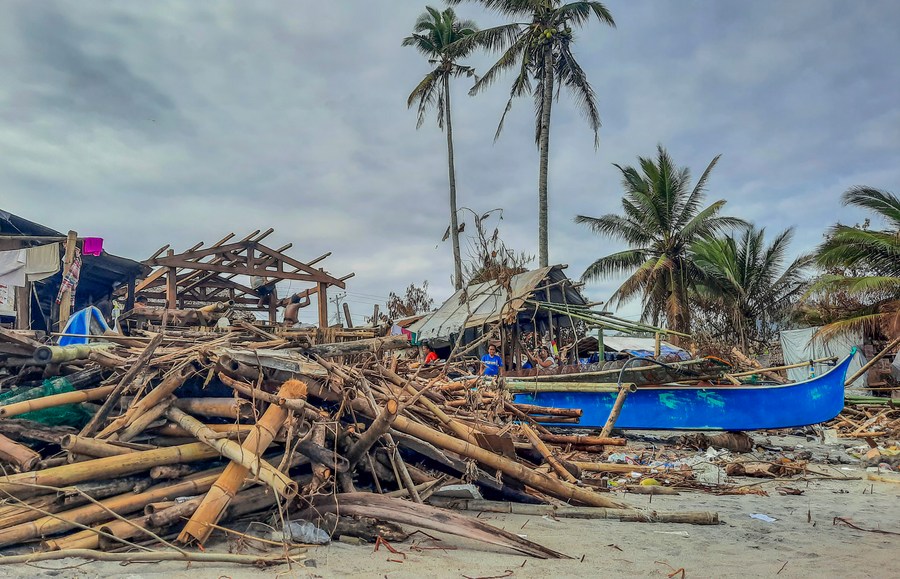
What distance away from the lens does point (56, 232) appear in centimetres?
1224

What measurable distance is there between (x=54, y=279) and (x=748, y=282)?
81.7ft

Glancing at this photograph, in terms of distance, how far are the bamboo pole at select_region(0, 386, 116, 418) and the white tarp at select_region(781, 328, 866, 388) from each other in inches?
767

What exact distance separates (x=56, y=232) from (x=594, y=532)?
485 inches

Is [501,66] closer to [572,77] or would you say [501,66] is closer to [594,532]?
[572,77]

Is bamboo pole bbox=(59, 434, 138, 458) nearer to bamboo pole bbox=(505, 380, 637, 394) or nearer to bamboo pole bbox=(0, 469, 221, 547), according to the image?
bamboo pole bbox=(0, 469, 221, 547)

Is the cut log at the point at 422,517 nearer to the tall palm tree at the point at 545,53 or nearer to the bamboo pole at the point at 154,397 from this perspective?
the bamboo pole at the point at 154,397

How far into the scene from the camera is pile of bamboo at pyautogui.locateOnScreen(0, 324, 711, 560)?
3.77 m

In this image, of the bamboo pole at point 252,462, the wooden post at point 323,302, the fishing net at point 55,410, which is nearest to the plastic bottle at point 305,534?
the bamboo pole at point 252,462

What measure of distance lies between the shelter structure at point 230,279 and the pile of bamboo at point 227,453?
6970 mm

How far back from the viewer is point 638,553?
13.8 feet

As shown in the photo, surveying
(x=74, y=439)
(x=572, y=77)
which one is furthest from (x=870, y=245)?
(x=74, y=439)

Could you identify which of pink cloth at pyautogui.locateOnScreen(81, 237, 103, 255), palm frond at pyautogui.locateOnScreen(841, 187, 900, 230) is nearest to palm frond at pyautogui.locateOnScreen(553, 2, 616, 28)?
palm frond at pyautogui.locateOnScreen(841, 187, 900, 230)

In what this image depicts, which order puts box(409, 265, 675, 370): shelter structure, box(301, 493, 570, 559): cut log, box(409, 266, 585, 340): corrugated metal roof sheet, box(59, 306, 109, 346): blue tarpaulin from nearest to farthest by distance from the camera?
box(301, 493, 570, 559): cut log, box(59, 306, 109, 346): blue tarpaulin, box(409, 265, 675, 370): shelter structure, box(409, 266, 585, 340): corrugated metal roof sheet

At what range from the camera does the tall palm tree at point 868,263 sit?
16.8 m
